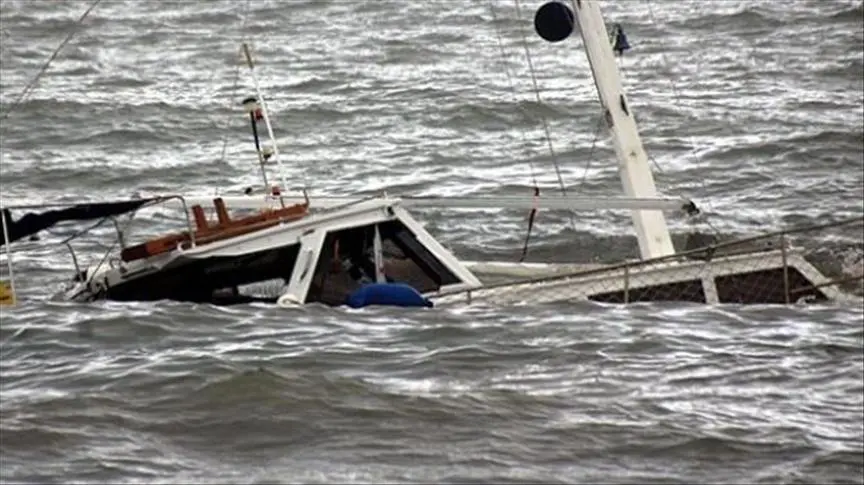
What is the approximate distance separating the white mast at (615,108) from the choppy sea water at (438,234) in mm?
2363

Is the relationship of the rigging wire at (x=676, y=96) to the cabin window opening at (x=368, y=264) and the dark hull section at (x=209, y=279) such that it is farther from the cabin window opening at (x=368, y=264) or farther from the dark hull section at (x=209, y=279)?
the dark hull section at (x=209, y=279)

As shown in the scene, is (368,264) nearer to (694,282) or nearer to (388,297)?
(388,297)

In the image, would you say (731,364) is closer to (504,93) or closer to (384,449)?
(384,449)

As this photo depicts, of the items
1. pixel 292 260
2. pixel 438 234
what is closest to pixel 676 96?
pixel 438 234

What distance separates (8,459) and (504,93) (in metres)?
21.5

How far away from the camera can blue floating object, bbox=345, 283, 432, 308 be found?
18156 millimetres

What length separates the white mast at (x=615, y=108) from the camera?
2002cm

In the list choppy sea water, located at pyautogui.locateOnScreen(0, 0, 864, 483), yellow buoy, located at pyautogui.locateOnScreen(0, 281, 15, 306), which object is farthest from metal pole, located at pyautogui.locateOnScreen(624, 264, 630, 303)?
yellow buoy, located at pyautogui.locateOnScreen(0, 281, 15, 306)

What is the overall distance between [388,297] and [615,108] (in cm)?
323

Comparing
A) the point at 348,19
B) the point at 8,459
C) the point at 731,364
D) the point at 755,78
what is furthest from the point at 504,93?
the point at 8,459

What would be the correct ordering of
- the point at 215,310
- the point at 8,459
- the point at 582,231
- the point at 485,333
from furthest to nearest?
the point at 582,231
the point at 215,310
the point at 485,333
the point at 8,459

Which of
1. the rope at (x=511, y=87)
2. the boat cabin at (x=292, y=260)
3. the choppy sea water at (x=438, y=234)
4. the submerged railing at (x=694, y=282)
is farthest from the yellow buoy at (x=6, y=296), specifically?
the rope at (x=511, y=87)

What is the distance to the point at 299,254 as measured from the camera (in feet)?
60.4

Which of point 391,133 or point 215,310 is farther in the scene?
point 391,133
